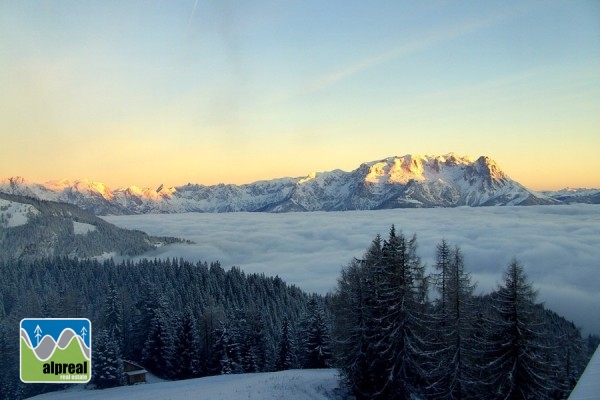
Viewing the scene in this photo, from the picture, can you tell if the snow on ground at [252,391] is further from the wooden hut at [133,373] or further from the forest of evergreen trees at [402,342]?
the wooden hut at [133,373]

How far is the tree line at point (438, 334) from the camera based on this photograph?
21.3 meters

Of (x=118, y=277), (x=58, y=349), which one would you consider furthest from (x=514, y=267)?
(x=118, y=277)

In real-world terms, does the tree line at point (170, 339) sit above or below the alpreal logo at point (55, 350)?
below

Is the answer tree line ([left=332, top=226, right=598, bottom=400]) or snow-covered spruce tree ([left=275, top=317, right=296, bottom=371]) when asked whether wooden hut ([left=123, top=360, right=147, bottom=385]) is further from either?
tree line ([left=332, top=226, right=598, bottom=400])

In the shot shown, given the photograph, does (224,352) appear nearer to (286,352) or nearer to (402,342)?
(286,352)

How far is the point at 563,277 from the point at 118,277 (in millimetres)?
180208

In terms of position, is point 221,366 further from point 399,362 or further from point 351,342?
point 399,362

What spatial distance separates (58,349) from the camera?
56.3 feet

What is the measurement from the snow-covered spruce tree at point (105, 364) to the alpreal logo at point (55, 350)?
70.5ft

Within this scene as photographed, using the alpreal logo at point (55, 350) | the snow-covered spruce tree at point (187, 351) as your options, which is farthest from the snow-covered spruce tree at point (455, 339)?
the snow-covered spruce tree at point (187, 351)

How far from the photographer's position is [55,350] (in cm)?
1716

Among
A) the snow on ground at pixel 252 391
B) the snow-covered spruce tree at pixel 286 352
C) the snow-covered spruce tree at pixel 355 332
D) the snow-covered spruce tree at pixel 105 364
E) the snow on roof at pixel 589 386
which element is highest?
the snow on roof at pixel 589 386

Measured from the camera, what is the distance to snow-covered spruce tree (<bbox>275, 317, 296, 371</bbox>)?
47281mm

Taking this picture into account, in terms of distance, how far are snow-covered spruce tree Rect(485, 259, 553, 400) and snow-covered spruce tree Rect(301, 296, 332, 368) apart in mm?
20483
